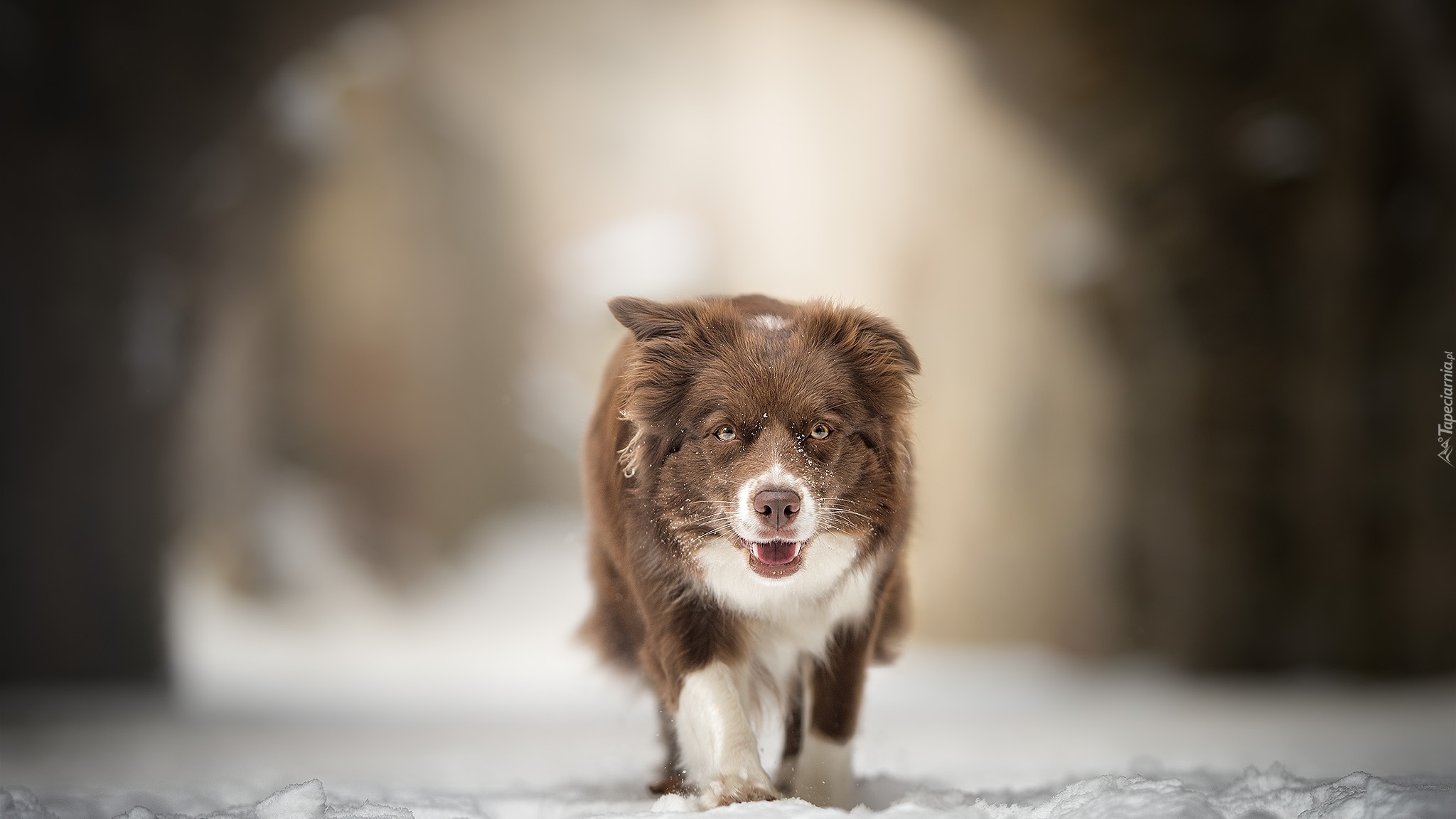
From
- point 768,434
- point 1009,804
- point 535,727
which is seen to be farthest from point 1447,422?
point 535,727

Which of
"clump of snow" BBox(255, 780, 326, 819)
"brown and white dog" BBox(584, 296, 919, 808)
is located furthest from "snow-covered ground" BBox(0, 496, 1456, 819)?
"brown and white dog" BBox(584, 296, 919, 808)

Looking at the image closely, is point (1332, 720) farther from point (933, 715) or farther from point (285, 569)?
point (285, 569)

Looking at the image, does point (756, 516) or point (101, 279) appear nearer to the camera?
point (756, 516)

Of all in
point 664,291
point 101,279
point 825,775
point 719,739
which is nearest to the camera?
point 719,739

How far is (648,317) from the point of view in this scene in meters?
3.52

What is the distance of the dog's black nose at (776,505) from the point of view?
3.08 m

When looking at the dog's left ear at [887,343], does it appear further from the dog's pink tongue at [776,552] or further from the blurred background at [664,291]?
the blurred background at [664,291]

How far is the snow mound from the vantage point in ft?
9.57

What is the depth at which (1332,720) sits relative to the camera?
6.19 m

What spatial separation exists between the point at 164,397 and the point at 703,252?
3.77 meters

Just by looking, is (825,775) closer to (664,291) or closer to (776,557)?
(776,557)

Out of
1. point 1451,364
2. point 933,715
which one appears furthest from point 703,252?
point 1451,364

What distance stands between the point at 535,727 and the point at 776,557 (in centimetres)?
349

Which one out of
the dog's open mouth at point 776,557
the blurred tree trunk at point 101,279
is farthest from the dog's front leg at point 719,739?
the blurred tree trunk at point 101,279
